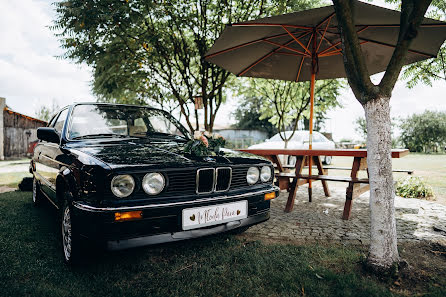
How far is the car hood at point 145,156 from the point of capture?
2.07 m

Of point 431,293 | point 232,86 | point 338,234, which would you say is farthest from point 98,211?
point 232,86

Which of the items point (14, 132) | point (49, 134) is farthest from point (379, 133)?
point (14, 132)

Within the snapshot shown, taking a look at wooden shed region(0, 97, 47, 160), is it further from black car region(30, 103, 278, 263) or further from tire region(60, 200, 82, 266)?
tire region(60, 200, 82, 266)

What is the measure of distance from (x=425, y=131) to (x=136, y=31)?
92.0 ft

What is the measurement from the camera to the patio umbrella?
11.6ft

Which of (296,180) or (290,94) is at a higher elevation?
(290,94)

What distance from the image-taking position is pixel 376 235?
2.23 m

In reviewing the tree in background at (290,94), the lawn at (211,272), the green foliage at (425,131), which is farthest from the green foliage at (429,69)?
the green foliage at (425,131)

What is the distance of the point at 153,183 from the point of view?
207 cm

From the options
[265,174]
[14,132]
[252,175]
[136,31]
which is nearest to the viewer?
[252,175]

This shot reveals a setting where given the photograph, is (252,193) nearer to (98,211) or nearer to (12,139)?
(98,211)

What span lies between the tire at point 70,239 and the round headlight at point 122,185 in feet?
1.49

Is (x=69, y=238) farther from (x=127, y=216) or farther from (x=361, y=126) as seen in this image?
(x=361, y=126)

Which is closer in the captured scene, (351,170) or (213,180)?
(213,180)
